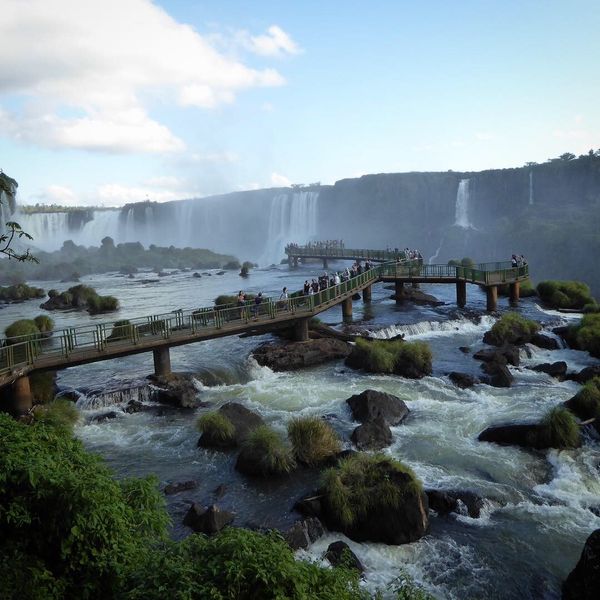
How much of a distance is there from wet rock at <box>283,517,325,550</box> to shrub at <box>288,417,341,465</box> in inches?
103

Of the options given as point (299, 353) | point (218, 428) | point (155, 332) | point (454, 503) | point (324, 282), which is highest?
point (324, 282)

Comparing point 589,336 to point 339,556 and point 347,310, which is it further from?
point 339,556

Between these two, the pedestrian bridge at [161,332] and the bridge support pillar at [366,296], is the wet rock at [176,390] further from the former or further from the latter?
the bridge support pillar at [366,296]

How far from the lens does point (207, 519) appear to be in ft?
33.7

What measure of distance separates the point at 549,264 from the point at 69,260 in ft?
216

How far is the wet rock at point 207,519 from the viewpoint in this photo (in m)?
10.2

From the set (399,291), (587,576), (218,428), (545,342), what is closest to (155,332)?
(218,428)

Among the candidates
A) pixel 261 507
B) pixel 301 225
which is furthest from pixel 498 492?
pixel 301 225

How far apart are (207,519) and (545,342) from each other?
742 inches

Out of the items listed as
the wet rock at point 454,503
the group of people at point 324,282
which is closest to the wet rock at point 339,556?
the wet rock at point 454,503

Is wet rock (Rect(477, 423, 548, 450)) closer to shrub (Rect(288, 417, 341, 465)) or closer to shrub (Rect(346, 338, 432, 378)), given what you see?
shrub (Rect(288, 417, 341, 465))

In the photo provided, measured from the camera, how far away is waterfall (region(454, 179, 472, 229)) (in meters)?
74.9

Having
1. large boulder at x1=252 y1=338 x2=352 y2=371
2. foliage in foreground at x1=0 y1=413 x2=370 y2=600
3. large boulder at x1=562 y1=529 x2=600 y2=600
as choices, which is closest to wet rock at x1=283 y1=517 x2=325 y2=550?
foliage in foreground at x1=0 y1=413 x2=370 y2=600

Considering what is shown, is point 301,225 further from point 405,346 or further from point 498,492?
point 498,492
